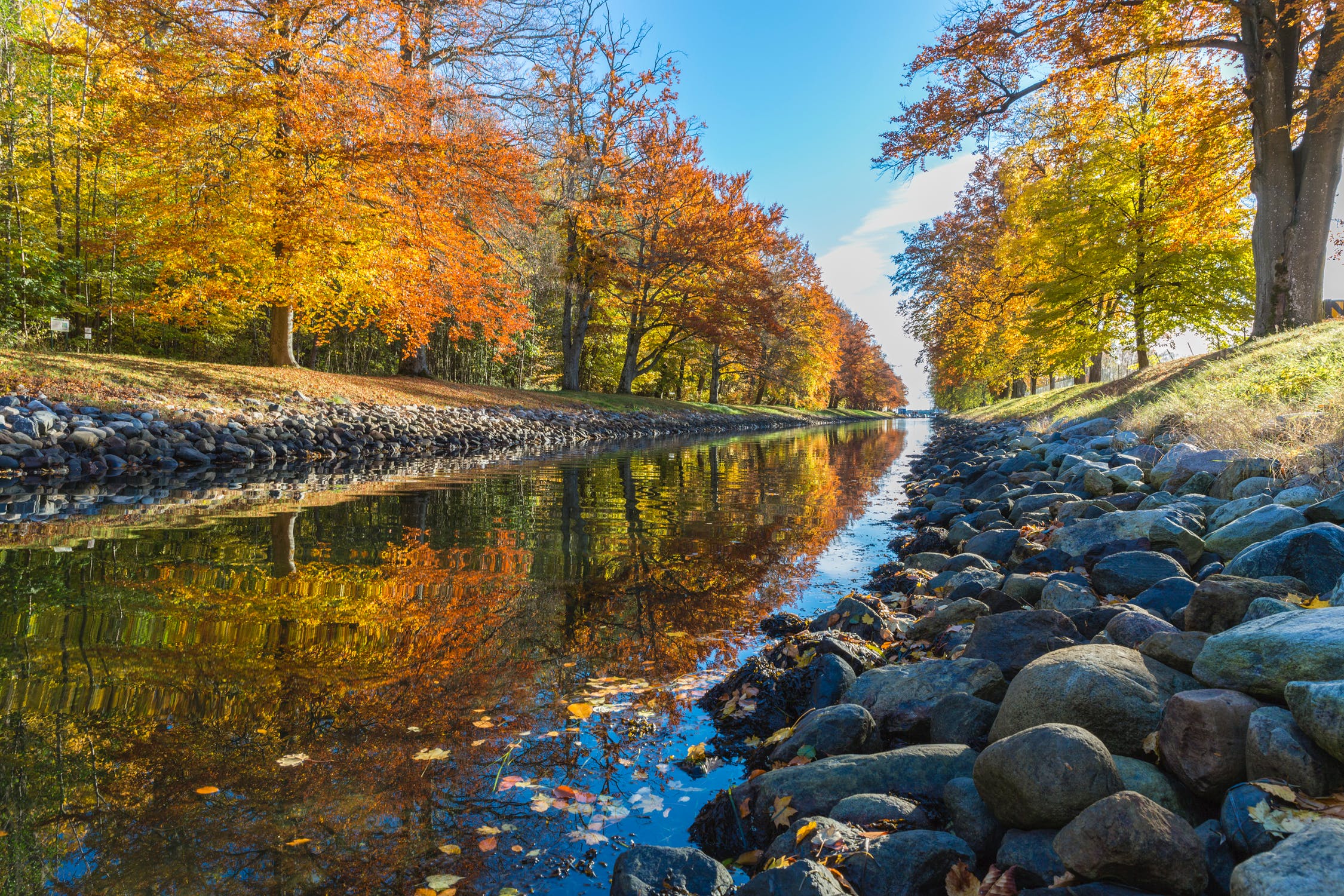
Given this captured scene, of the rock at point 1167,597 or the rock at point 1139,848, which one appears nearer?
the rock at point 1139,848

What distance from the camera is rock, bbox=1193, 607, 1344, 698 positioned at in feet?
7.02

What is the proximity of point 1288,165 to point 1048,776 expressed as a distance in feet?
51.2

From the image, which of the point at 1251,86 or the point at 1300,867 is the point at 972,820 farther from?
the point at 1251,86

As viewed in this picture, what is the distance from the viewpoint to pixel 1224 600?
119 inches

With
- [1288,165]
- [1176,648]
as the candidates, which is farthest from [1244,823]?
[1288,165]

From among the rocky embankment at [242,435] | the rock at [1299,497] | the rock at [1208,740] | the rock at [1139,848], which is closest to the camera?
the rock at [1139,848]

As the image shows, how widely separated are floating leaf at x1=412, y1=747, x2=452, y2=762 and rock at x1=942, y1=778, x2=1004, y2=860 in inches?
80.2

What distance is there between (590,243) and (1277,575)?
26649mm

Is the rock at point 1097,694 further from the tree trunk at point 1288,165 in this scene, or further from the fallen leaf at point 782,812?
the tree trunk at point 1288,165

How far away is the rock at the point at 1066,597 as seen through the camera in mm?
3977

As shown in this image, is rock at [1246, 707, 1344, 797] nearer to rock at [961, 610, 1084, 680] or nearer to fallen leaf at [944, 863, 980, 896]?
fallen leaf at [944, 863, 980, 896]

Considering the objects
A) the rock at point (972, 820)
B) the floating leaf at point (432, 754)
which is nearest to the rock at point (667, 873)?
the rock at point (972, 820)

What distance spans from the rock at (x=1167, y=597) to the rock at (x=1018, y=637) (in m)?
0.56

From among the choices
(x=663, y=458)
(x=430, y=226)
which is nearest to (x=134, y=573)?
(x=430, y=226)
